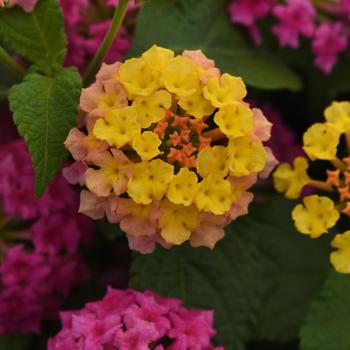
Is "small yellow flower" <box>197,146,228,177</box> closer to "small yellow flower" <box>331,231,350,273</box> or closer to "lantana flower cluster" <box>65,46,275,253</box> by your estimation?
"lantana flower cluster" <box>65,46,275,253</box>

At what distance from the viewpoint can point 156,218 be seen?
77 cm

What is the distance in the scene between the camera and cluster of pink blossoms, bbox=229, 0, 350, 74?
1.03 metres

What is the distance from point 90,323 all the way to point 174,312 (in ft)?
0.30

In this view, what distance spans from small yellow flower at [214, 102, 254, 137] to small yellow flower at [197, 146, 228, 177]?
2 cm

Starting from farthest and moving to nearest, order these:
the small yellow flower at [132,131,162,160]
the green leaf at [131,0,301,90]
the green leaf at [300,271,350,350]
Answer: the green leaf at [131,0,301,90]
the green leaf at [300,271,350,350]
the small yellow flower at [132,131,162,160]

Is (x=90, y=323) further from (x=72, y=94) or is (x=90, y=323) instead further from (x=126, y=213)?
(x=72, y=94)

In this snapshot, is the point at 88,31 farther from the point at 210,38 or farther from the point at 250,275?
the point at 250,275

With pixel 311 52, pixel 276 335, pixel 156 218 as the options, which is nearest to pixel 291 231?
pixel 276 335

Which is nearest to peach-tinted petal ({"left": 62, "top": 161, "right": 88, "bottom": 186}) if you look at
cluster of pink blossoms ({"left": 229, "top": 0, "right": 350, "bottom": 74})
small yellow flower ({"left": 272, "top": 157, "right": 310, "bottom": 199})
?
small yellow flower ({"left": 272, "top": 157, "right": 310, "bottom": 199})

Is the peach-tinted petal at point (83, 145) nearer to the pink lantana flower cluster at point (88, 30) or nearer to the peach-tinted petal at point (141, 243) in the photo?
the peach-tinted petal at point (141, 243)

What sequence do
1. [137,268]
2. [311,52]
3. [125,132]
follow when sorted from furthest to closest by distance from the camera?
[311,52] < [137,268] < [125,132]

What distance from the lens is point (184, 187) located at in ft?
2.47

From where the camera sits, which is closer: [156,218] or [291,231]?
[156,218]

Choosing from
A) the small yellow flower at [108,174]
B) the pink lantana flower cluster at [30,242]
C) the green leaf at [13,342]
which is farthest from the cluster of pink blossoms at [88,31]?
the green leaf at [13,342]
